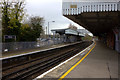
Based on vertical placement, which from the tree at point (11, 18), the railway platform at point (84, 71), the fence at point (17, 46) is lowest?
the railway platform at point (84, 71)

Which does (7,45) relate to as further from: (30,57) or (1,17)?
(1,17)

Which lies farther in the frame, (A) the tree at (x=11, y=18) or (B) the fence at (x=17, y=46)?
(A) the tree at (x=11, y=18)

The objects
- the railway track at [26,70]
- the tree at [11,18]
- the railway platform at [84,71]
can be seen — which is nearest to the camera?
the railway platform at [84,71]

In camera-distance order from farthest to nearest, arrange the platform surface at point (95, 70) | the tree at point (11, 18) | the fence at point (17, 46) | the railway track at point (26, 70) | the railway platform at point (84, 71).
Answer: the tree at point (11, 18)
the fence at point (17, 46)
the railway track at point (26, 70)
the platform surface at point (95, 70)
the railway platform at point (84, 71)

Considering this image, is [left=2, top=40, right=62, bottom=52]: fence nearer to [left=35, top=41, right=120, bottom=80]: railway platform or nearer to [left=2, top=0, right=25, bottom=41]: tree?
[left=2, top=0, right=25, bottom=41]: tree

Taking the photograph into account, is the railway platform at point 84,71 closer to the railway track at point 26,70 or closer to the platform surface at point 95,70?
the platform surface at point 95,70

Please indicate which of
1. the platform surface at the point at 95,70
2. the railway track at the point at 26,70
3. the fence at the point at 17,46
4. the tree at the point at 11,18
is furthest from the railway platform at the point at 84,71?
the tree at the point at 11,18

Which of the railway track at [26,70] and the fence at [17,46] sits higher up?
the fence at [17,46]

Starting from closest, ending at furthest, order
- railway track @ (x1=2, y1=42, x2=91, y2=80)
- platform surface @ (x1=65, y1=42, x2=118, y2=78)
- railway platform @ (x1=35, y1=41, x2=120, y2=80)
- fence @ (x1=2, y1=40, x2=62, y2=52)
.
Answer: railway platform @ (x1=35, y1=41, x2=120, y2=80), platform surface @ (x1=65, y1=42, x2=118, y2=78), railway track @ (x1=2, y1=42, x2=91, y2=80), fence @ (x1=2, y1=40, x2=62, y2=52)

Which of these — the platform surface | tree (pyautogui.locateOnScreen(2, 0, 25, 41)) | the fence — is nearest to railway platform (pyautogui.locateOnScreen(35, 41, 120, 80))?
the platform surface

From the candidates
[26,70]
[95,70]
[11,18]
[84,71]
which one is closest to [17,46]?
[11,18]

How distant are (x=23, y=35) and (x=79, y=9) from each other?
16755 mm

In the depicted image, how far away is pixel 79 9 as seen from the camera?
28.3 ft

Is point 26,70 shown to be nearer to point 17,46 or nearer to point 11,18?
point 17,46
